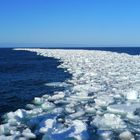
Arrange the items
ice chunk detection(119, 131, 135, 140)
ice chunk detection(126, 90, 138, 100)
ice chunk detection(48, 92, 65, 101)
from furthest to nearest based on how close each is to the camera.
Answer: ice chunk detection(48, 92, 65, 101), ice chunk detection(126, 90, 138, 100), ice chunk detection(119, 131, 135, 140)

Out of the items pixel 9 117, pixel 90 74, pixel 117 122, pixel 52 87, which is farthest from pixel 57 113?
pixel 90 74

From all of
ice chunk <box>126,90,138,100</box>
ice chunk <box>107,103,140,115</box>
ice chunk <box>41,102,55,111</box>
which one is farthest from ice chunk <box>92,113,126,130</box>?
ice chunk <box>126,90,138,100</box>

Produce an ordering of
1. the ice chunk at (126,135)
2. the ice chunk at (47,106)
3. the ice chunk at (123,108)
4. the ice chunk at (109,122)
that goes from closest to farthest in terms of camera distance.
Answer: the ice chunk at (126,135) → the ice chunk at (109,122) → the ice chunk at (123,108) → the ice chunk at (47,106)

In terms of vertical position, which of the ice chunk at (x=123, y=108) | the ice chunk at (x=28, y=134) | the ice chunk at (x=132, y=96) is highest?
the ice chunk at (x=132, y=96)

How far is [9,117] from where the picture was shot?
26.5 feet

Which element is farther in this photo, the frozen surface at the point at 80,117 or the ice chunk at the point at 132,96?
the ice chunk at the point at 132,96

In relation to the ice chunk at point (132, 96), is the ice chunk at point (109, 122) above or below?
below

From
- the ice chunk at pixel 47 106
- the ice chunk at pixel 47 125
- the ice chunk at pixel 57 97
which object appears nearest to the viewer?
the ice chunk at pixel 47 125

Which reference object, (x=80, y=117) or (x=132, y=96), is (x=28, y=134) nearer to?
(x=80, y=117)

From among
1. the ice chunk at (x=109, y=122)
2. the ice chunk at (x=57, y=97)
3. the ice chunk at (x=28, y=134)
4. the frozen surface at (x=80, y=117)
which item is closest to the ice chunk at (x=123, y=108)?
the frozen surface at (x=80, y=117)

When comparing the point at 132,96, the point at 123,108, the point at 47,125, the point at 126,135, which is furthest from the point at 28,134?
the point at 132,96

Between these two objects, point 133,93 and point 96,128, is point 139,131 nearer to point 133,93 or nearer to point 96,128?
point 96,128

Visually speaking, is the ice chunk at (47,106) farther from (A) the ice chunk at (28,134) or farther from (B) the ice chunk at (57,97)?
(A) the ice chunk at (28,134)

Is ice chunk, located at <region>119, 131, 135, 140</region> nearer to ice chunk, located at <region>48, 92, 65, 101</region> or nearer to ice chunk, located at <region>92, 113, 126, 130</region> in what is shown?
ice chunk, located at <region>92, 113, 126, 130</region>
